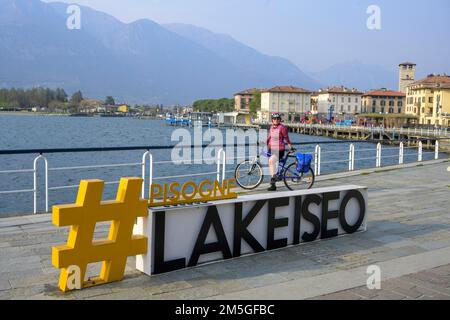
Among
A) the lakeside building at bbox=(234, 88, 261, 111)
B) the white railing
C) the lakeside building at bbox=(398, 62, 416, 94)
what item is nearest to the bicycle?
the white railing

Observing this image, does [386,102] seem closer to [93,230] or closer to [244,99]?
[244,99]

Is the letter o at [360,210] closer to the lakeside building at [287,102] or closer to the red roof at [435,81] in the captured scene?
the red roof at [435,81]

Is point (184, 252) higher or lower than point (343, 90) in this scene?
lower

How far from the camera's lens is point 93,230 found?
4914 millimetres

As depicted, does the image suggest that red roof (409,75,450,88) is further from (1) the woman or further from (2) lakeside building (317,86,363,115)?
(1) the woman

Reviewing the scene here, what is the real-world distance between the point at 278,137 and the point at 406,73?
491ft

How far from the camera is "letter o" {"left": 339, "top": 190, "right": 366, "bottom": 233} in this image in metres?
7.19

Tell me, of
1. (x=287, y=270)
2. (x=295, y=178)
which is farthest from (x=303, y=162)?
(x=287, y=270)
